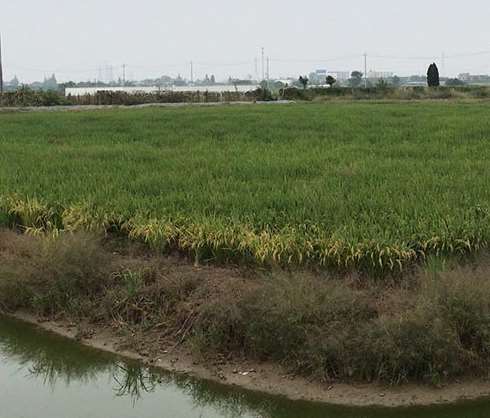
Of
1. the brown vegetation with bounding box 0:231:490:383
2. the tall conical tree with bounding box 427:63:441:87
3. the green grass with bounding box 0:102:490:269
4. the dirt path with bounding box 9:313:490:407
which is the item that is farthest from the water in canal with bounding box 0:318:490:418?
the tall conical tree with bounding box 427:63:441:87

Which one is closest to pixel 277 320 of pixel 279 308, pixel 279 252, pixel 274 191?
pixel 279 308

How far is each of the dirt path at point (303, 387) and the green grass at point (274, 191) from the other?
0.91m

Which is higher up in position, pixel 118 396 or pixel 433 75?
pixel 433 75

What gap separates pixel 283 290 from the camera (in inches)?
140

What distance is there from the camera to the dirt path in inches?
122

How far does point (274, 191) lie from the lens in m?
5.55

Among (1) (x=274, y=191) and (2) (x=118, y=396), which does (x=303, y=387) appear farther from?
(1) (x=274, y=191)

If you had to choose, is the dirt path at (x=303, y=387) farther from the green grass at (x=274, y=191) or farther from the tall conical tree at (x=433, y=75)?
the tall conical tree at (x=433, y=75)

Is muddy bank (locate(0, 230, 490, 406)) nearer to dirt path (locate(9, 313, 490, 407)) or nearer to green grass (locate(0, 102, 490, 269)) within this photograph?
dirt path (locate(9, 313, 490, 407))

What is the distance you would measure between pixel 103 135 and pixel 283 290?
25.4 ft

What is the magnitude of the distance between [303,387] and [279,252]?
111cm

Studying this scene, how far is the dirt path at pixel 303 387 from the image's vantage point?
3.10 metres

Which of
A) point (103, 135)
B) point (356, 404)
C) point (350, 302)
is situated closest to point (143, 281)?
point (350, 302)

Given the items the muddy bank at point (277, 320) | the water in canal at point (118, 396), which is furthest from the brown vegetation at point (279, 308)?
the water in canal at point (118, 396)
